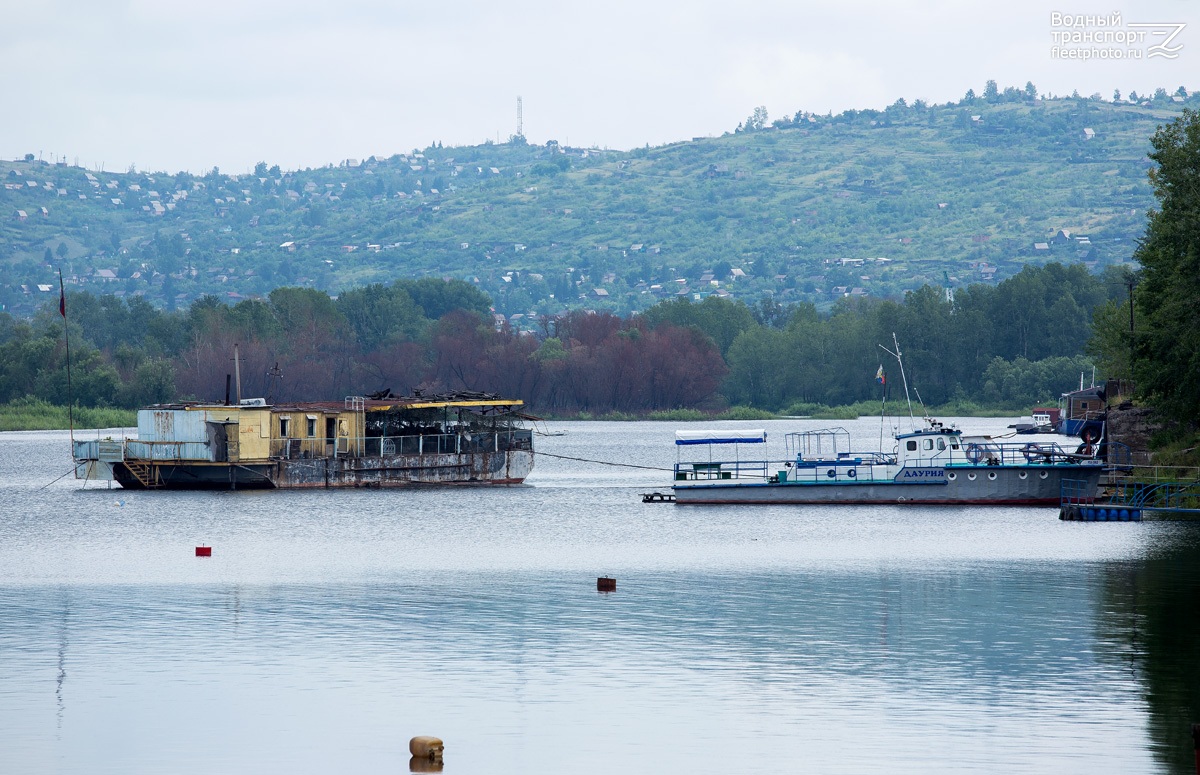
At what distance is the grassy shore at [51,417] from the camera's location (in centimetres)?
15375

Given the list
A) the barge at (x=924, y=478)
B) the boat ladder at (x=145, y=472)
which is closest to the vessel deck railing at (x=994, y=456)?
the barge at (x=924, y=478)

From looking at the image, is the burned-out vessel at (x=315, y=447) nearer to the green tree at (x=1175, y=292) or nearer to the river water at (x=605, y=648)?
the river water at (x=605, y=648)

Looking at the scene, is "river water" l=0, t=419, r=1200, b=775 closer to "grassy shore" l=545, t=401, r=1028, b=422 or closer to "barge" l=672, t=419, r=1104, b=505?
"barge" l=672, t=419, r=1104, b=505

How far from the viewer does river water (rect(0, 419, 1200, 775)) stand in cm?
2673

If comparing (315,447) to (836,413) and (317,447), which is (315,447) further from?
(836,413)

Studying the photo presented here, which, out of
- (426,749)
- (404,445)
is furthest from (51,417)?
(426,749)

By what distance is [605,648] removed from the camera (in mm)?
36000

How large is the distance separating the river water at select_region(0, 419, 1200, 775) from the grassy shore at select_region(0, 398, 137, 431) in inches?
3486

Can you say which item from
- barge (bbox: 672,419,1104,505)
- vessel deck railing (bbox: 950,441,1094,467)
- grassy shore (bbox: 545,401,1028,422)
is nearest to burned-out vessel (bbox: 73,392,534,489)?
barge (bbox: 672,419,1104,505)

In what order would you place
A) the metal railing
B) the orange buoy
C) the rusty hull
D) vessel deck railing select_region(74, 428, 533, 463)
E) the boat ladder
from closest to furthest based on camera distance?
the orange buoy < vessel deck railing select_region(74, 428, 533, 463) < the boat ladder < the rusty hull < the metal railing

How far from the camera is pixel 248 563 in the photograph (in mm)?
54219

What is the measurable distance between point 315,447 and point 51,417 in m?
81.6

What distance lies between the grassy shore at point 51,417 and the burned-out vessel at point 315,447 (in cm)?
6666

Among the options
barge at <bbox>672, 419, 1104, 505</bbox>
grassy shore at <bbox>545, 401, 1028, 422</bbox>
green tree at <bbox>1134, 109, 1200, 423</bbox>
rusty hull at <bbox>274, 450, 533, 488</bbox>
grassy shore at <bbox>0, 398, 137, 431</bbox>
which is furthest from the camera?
grassy shore at <bbox>545, 401, 1028, 422</bbox>
